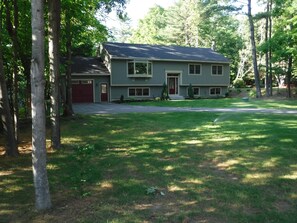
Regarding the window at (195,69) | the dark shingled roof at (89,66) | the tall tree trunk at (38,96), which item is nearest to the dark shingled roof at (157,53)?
the window at (195,69)

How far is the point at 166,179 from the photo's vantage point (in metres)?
6.15

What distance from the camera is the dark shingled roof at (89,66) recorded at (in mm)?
29906

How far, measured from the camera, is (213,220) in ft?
14.6

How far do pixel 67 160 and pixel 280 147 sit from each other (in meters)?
5.40

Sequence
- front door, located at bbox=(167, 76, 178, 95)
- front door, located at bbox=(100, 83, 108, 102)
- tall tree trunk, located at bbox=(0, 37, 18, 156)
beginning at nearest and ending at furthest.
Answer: tall tree trunk, located at bbox=(0, 37, 18, 156), front door, located at bbox=(100, 83, 108, 102), front door, located at bbox=(167, 76, 178, 95)

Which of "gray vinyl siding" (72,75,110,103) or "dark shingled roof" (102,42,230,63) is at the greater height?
"dark shingled roof" (102,42,230,63)

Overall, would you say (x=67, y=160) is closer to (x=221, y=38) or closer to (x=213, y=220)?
(x=213, y=220)

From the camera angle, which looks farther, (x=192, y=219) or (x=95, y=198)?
(x=95, y=198)

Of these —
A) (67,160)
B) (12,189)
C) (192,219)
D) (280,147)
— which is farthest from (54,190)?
(280,147)

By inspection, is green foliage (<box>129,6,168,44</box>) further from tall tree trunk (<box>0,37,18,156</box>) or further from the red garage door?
tall tree trunk (<box>0,37,18,156</box>)

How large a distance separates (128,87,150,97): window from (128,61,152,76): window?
156 cm

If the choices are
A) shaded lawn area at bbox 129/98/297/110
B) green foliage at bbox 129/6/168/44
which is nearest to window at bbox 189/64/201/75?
shaded lawn area at bbox 129/98/297/110

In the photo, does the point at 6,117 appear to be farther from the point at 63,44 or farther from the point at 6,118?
the point at 63,44

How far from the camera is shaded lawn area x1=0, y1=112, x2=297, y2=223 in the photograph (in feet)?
15.5
